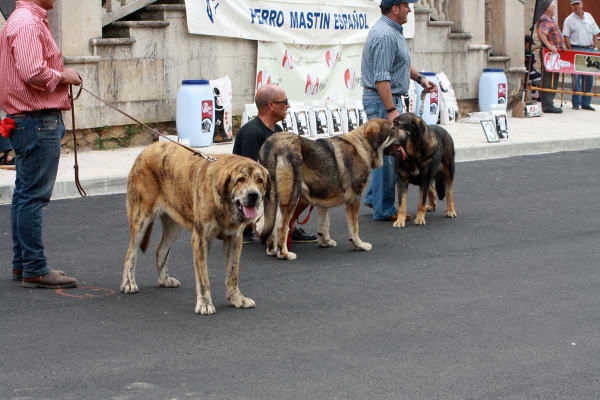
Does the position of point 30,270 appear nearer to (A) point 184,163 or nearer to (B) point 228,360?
(A) point 184,163

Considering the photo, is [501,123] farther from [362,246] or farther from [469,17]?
[362,246]

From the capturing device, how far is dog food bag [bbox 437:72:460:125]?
729 inches

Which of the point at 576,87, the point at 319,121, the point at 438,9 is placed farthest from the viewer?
the point at 576,87

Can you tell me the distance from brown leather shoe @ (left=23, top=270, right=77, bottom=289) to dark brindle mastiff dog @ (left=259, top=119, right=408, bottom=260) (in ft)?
5.30

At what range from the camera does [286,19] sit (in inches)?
659

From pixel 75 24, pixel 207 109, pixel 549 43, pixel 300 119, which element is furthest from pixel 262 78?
pixel 549 43

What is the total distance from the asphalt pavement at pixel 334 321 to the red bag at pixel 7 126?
45.6 inches

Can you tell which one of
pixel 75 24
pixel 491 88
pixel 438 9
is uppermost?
pixel 438 9

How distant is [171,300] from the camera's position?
→ 7.10 meters

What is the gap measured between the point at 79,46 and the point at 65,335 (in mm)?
8745

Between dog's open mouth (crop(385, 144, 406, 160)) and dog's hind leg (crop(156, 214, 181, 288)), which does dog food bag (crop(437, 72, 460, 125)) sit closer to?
dog's open mouth (crop(385, 144, 406, 160))

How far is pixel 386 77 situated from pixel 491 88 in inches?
401

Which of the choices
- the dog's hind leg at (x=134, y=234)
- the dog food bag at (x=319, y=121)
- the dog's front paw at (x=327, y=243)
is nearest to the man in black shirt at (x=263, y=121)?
the dog's front paw at (x=327, y=243)

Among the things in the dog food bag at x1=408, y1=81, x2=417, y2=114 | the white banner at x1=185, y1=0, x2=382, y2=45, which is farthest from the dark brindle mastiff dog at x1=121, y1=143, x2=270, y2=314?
the dog food bag at x1=408, y1=81, x2=417, y2=114
